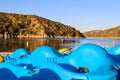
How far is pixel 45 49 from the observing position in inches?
751

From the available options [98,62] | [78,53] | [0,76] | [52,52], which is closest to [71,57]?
[78,53]

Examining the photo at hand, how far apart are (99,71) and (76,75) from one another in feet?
7.64

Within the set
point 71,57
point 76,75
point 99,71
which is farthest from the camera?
point 71,57

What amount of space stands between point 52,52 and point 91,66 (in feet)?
13.6

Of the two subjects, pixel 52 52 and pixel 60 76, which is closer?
pixel 60 76

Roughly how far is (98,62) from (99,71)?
1.48 feet

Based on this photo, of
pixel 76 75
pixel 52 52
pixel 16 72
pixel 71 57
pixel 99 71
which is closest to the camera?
pixel 76 75

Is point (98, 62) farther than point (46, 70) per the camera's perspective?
Yes

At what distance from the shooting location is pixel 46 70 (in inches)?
512

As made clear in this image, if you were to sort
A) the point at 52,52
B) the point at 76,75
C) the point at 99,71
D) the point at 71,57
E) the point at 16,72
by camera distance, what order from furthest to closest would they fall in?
the point at 52,52 → the point at 71,57 → the point at 99,71 → the point at 16,72 → the point at 76,75

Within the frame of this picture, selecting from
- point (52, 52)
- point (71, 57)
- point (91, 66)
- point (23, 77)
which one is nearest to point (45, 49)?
point (52, 52)

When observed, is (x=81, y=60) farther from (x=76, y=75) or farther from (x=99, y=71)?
(x=76, y=75)

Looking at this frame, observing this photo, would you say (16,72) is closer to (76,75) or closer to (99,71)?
(76,75)

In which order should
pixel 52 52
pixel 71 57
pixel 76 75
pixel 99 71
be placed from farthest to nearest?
pixel 52 52 < pixel 71 57 < pixel 99 71 < pixel 76 75
